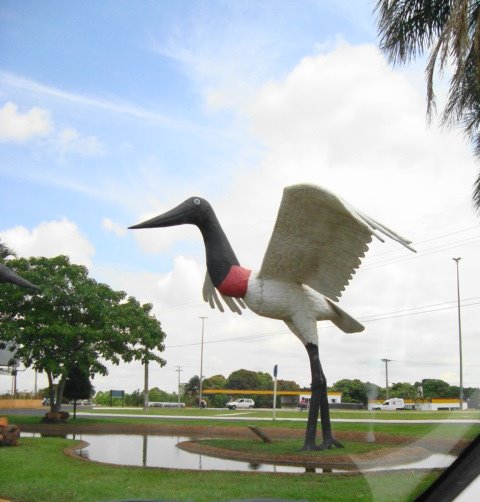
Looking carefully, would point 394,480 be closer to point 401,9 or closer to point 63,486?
point 63,486

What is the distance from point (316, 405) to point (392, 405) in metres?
2.61

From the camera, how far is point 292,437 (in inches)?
251

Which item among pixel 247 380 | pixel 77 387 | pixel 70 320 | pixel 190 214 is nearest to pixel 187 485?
pixel 247 380

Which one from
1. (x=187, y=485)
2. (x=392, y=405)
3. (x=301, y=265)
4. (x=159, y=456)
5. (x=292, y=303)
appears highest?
(x=301, y=265)

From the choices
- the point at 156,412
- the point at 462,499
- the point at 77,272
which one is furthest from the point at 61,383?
the point at 462,499

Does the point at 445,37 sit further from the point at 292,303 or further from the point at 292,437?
the point at 292,437

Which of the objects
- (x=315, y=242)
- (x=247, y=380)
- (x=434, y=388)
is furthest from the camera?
(x=315, y=242)

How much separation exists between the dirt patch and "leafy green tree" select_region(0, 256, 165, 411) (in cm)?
84

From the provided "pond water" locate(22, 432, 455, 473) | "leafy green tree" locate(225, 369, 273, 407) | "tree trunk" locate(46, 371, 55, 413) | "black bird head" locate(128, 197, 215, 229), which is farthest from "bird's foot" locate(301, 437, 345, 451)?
"tree trunk" locate(46, 371, 55, 413)

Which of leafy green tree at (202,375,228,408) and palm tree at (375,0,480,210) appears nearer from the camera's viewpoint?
palm tree at (375,0,480,210)

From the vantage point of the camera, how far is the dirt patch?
271 cm

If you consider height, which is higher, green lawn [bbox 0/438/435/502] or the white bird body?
the white bird body

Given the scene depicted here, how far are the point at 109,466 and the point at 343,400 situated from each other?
64.0 inches

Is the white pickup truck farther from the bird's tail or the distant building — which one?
the bird's tail
